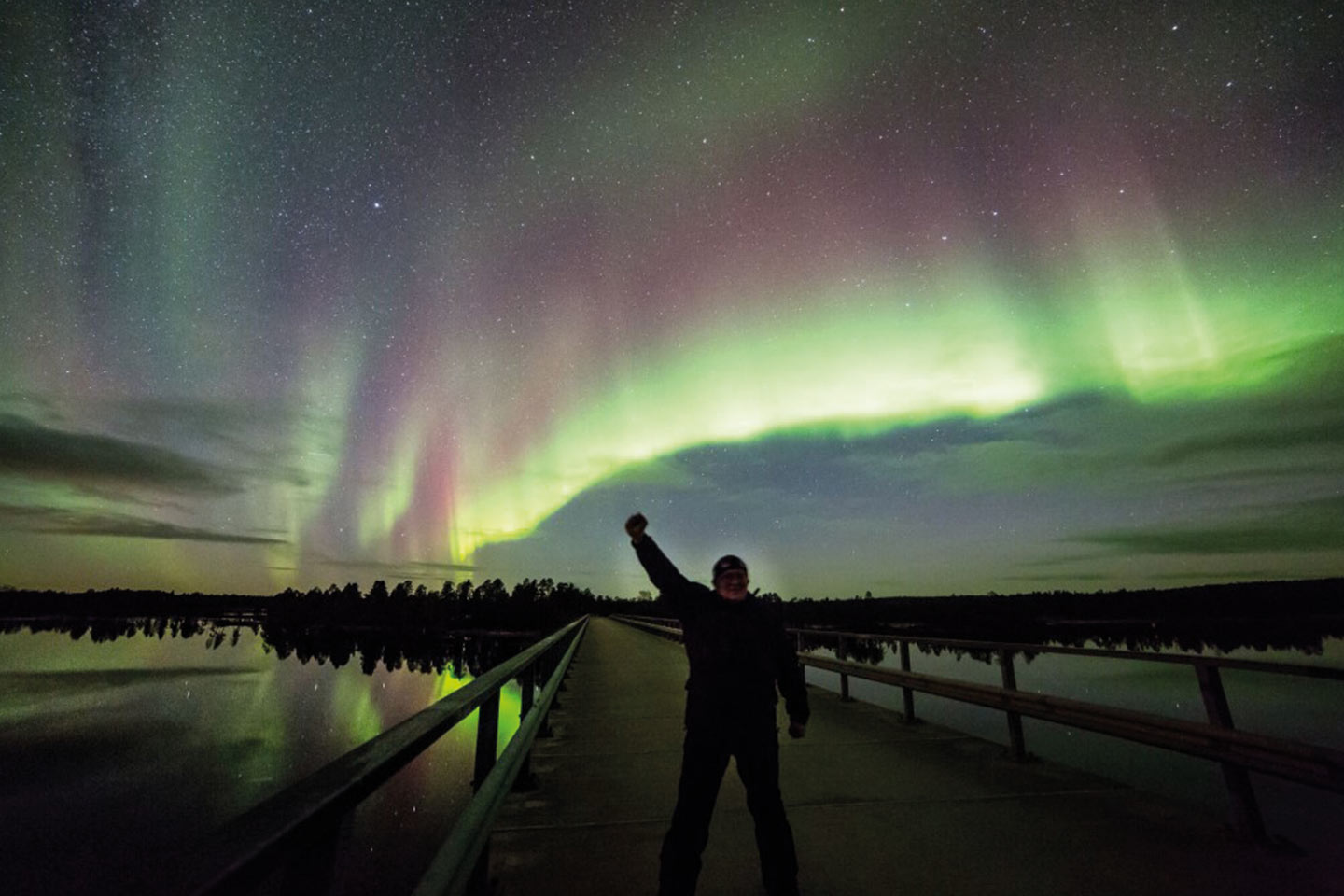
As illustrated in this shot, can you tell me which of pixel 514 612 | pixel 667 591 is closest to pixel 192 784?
pixel 667 591

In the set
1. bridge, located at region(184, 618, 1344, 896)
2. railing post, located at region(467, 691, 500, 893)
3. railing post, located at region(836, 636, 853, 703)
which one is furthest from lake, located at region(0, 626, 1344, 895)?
railing post, located at region(836, 636, 853, 703)

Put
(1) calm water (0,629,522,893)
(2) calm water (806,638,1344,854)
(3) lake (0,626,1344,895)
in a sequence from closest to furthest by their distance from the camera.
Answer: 1. (2) calm water (806,638,1344,854)
2. (3) lake (0,626,1344,895)
3. (1) calm water (0,629,522,893)

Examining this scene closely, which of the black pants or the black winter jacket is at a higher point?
the black winter jacket

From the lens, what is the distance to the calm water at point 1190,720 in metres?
8.50

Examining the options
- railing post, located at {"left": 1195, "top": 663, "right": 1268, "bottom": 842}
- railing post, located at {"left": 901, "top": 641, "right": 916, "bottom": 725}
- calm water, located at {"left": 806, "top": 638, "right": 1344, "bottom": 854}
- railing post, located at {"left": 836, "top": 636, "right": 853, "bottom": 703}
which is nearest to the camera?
railing post, located at {"left": 1195, "top": 663, "right": 1268, "bottom": 842}

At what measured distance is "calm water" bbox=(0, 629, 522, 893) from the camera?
510 inches

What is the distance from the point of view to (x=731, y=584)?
13.8ft

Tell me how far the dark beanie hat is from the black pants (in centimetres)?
86

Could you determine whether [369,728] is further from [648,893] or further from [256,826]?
[256,826]

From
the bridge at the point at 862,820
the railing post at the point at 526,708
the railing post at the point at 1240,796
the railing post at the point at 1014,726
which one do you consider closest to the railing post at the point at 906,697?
the bridge at the point at 862,820

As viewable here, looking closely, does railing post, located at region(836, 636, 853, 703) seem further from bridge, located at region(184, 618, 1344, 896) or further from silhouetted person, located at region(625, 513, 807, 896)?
silhouetted person, located at region(625, 513, 807, 896)

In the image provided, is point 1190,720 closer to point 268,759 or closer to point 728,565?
point 728,565

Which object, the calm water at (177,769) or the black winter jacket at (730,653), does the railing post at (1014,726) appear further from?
the calm water at (177,769)

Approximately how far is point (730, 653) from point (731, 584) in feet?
1.36
